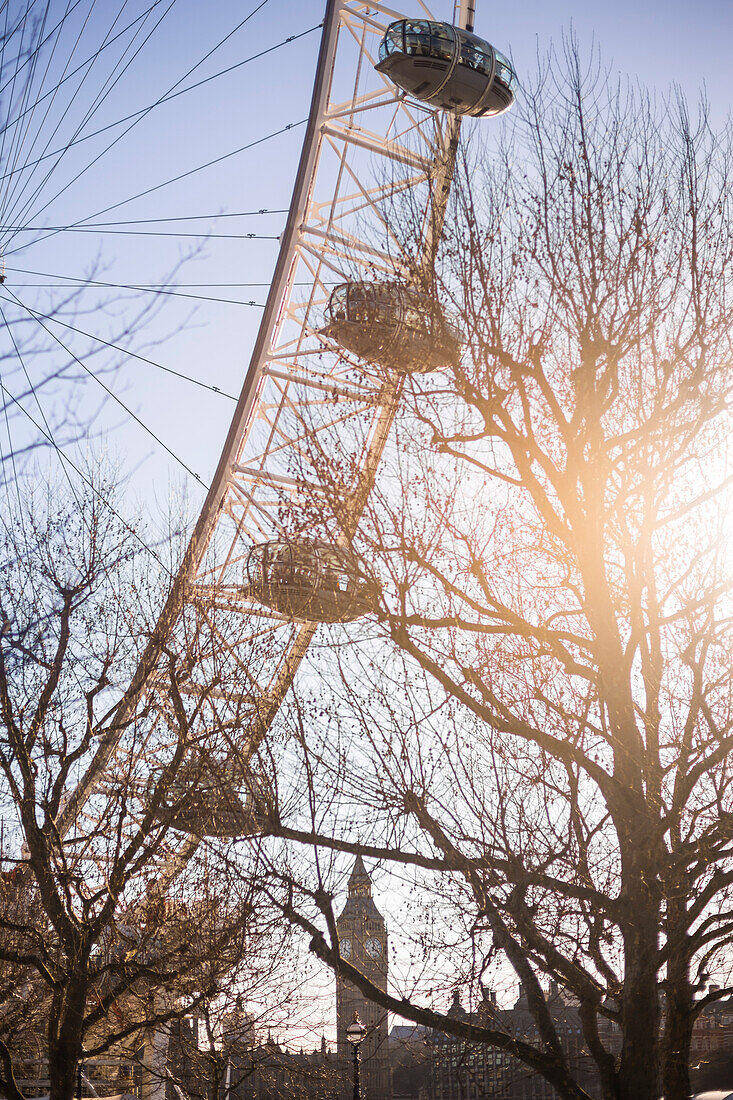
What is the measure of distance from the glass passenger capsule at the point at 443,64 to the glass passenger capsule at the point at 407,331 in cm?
537

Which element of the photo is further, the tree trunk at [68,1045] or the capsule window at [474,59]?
the capsule window at [474,59]

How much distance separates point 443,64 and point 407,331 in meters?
7.00

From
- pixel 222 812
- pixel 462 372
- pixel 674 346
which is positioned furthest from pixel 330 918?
Answer: pixel 674 346

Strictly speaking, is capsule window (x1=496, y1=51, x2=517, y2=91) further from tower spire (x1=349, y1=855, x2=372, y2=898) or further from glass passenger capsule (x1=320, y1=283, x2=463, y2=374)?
tower spire (x1=349, y1=855, x2=372, y2=898)

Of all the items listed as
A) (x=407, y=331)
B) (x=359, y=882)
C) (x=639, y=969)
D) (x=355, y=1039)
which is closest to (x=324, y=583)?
(x=407, y=331)

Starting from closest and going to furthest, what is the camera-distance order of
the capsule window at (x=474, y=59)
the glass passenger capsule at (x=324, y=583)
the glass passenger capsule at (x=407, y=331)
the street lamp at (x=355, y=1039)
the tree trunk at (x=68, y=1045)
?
1. the glass passenger capsule at (x=324, y=583)
2. the glass passenger capsule at (x=407, y=331)
3. the tree trunk at (x=68, y=1045)
4. the capsule window at (x=474, y=59)
5. the street lamp at (x=355, y=1039)

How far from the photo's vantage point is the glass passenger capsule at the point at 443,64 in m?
14.3

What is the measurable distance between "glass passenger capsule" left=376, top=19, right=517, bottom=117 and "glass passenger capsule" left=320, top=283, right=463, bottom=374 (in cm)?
537

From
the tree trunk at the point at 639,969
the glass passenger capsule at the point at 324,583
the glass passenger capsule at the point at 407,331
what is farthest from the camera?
the glass passenger capsule at the point at 407,331

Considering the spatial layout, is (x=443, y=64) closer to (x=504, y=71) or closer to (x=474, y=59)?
(x=474, y=59)

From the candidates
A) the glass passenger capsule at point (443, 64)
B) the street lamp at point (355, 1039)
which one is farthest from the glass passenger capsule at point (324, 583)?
the street lamp at point (355, 1039)

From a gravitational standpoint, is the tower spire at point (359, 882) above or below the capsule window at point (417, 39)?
below

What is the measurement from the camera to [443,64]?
48.5 ft

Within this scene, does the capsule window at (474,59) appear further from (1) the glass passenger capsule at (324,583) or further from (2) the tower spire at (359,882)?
(2) the tower spire at (359,882)
